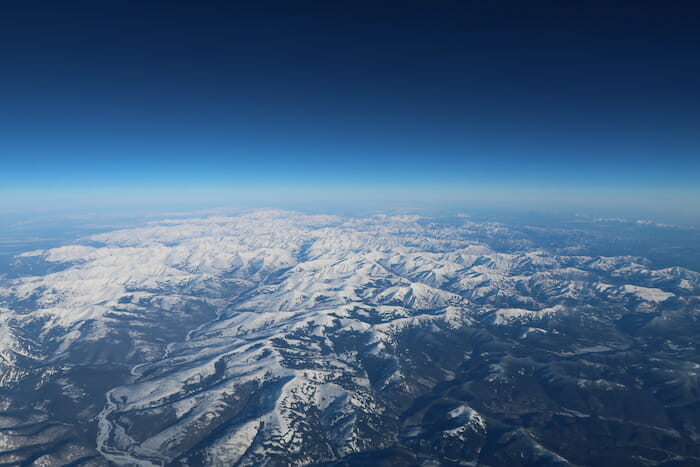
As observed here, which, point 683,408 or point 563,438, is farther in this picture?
point 683,408

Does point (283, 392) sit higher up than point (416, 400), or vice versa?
point (283, 392)

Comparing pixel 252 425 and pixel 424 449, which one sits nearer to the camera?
pixel 424 449

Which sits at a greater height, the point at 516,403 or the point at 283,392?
the point at 283,392

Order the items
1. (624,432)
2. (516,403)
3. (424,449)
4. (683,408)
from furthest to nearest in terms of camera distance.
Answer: (516,403) → (683,408) → (624,432) → (424,449)

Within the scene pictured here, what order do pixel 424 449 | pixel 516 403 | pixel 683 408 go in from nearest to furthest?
pixel 424 449 < pixel 683 408 < pixel 516 403

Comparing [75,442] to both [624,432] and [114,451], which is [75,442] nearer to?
[114,451]

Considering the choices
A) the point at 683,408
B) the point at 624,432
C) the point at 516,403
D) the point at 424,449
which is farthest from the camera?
the point at 516,403

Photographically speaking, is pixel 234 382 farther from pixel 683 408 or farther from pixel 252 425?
pixel 683 408

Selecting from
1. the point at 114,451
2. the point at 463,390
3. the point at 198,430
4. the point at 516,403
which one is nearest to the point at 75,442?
the point at 114,451

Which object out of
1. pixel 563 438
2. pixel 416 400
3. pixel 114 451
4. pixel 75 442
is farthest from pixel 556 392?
pixel 75 442
